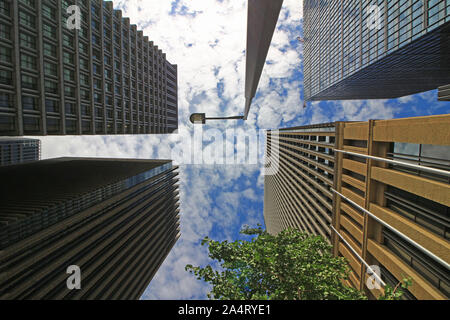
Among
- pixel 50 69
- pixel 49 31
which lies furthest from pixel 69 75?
pixel 49 31

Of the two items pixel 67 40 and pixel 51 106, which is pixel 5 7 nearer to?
pixel 67 40

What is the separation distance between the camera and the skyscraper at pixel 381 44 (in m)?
45.4

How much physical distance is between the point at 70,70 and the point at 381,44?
2986 inches

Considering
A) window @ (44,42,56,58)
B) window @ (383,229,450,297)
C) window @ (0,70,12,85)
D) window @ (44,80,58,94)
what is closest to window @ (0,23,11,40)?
window @ (0,70,12,85)

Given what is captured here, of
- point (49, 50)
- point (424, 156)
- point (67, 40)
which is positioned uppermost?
point (67, 40)

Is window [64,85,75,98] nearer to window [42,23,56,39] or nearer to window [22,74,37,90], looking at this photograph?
window [22,74,37,90]

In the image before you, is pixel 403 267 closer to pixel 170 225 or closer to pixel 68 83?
pixel 68 83

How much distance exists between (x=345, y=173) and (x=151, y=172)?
52.5 meters

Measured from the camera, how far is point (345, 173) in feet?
68.4

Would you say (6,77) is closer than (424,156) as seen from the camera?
No

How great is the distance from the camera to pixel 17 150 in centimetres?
12544

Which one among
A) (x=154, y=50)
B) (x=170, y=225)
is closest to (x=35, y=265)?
(x=170, y=225)
